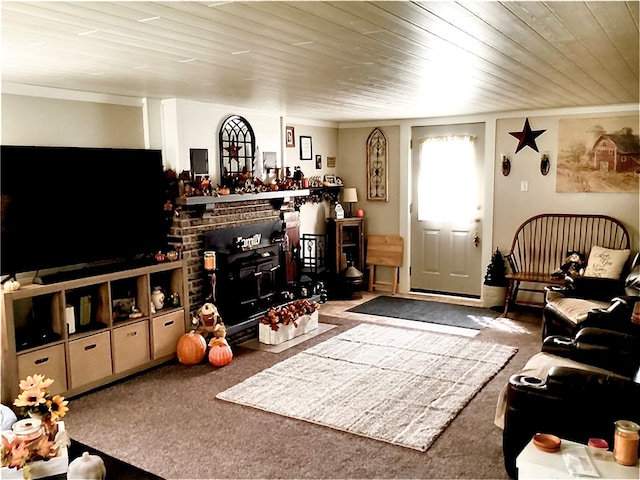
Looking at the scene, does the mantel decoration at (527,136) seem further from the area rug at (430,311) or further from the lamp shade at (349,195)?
the lamp shade at (349,195)

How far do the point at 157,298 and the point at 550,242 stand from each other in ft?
13.8

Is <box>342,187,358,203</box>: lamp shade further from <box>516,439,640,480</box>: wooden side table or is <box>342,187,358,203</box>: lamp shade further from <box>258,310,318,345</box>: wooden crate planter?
<box>516,439,640,480</box>: wooden side table

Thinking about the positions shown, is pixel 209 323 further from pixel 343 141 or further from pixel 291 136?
pixel 343 141

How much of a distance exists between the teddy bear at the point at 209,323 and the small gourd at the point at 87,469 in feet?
8.84

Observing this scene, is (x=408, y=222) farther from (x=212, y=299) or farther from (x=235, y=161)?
(x=212, y=299)

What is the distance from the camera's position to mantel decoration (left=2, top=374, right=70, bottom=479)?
2.04 metres

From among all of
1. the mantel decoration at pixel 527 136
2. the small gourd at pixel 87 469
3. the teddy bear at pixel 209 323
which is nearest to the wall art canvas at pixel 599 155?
the mantel decoration at pixel 527 136

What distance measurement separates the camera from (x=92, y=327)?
13.4 ft

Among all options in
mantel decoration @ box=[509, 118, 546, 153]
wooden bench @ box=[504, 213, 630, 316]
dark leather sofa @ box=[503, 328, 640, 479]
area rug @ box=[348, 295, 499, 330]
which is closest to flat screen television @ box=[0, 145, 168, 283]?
area rug @ box=[348, 295, 499, 330]

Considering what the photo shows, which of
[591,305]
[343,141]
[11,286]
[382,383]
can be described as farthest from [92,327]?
[343,141]

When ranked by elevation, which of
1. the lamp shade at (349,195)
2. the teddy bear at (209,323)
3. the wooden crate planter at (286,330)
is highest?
the lamp shade at (349,195)

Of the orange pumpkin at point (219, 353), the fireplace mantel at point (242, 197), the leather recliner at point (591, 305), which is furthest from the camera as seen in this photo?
the fireplace mantel at point (242, 197)

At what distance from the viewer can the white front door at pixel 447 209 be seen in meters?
6.62

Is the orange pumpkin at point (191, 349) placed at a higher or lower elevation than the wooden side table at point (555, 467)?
lower
